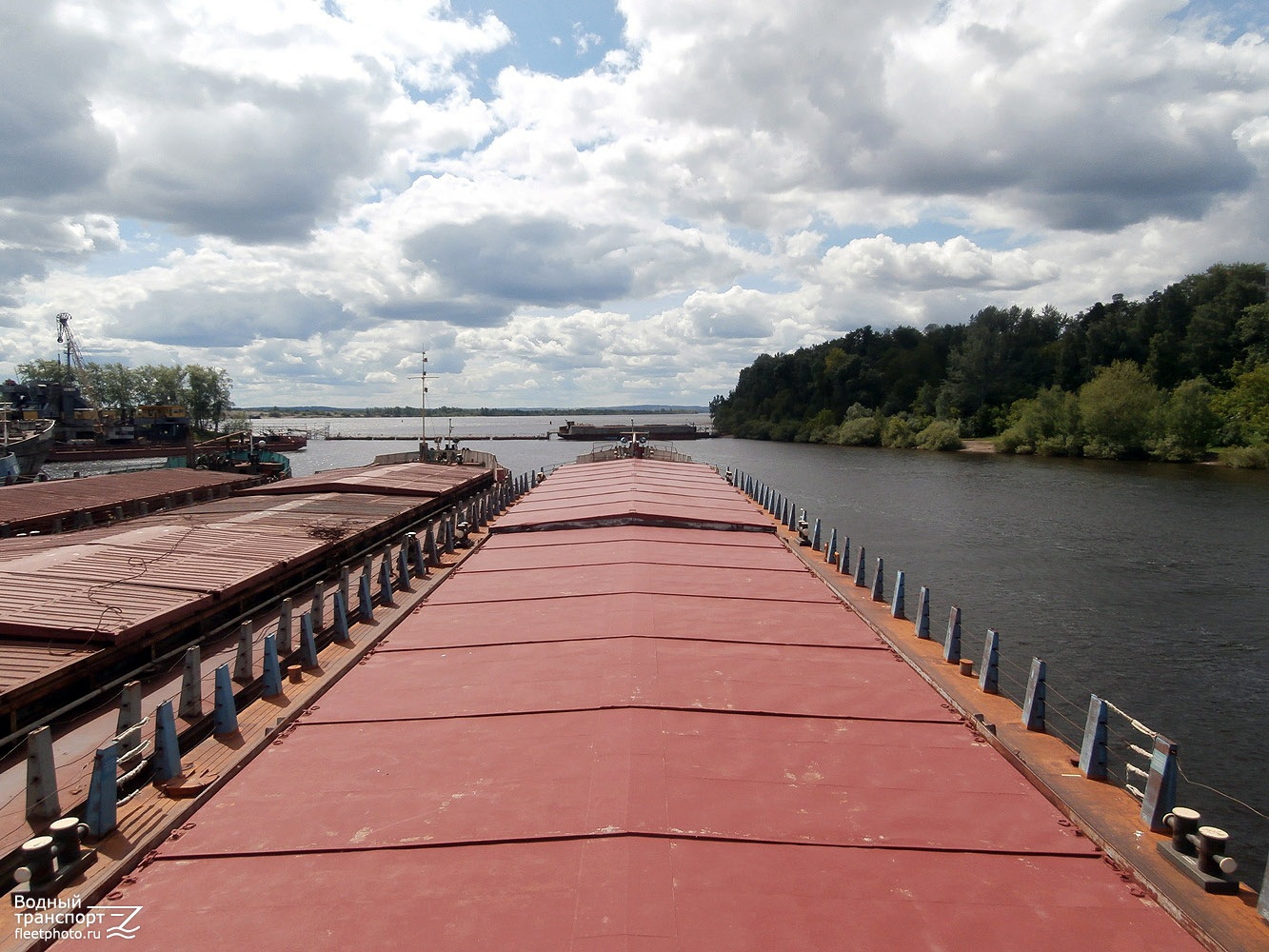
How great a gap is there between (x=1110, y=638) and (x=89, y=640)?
26369mm

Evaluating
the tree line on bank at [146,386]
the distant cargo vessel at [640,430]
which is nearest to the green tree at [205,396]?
the tree line on bank at [146,386]

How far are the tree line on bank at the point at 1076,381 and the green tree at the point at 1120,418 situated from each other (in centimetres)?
13

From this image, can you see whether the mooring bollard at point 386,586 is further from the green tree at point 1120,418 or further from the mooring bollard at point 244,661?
the green tree at point 1120,418

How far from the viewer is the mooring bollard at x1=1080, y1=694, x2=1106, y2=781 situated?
35.5 feet

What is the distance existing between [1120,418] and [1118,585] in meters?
63.4

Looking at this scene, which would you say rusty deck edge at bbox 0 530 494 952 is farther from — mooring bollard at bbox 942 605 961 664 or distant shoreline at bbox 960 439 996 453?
distant shoreline at bbox 960 439 996 453

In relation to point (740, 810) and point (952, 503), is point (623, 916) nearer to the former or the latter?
A: point (740, 810)

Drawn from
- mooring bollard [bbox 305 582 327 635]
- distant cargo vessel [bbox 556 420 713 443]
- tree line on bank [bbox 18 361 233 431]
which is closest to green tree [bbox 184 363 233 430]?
tree line on bank [bbox 18 361 233 431]

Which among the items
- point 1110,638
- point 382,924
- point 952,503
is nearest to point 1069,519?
point 952,503

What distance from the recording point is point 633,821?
Result: 7234 mm

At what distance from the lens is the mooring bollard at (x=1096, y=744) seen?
35.5ft

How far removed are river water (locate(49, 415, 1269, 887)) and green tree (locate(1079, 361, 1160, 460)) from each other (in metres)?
11.9

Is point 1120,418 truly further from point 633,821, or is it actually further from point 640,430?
point 640,430

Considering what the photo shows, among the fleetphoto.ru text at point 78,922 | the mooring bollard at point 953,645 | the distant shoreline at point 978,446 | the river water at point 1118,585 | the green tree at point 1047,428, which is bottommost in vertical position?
the river water at point 1118,585
